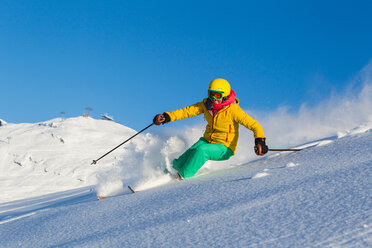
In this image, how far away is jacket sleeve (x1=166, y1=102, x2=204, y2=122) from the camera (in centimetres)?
471

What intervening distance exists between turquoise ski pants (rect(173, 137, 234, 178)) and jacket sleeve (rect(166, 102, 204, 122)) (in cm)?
45

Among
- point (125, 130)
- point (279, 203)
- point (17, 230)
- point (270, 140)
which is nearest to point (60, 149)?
point (125, 130)

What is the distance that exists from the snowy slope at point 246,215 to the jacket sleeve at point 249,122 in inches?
24.2

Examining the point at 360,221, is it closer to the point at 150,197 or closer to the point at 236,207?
the point at 236,207

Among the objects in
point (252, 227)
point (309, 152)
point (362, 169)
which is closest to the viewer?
point (252, 227)

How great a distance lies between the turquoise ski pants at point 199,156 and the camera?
13.8 feet

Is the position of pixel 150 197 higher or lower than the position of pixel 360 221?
higher

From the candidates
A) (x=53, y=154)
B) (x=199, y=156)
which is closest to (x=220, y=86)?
(x=199, y=156)

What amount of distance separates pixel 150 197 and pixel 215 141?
4.97 feet

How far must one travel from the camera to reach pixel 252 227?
173 centimetres

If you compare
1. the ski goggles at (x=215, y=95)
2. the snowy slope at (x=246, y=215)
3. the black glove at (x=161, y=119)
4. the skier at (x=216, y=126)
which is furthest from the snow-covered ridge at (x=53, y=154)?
the snowy slope at (x=246, y=215)

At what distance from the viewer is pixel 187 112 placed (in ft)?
15.6

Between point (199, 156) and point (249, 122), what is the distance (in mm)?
731

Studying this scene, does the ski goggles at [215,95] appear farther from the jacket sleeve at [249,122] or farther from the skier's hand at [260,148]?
the skier's hand at [260,148]
